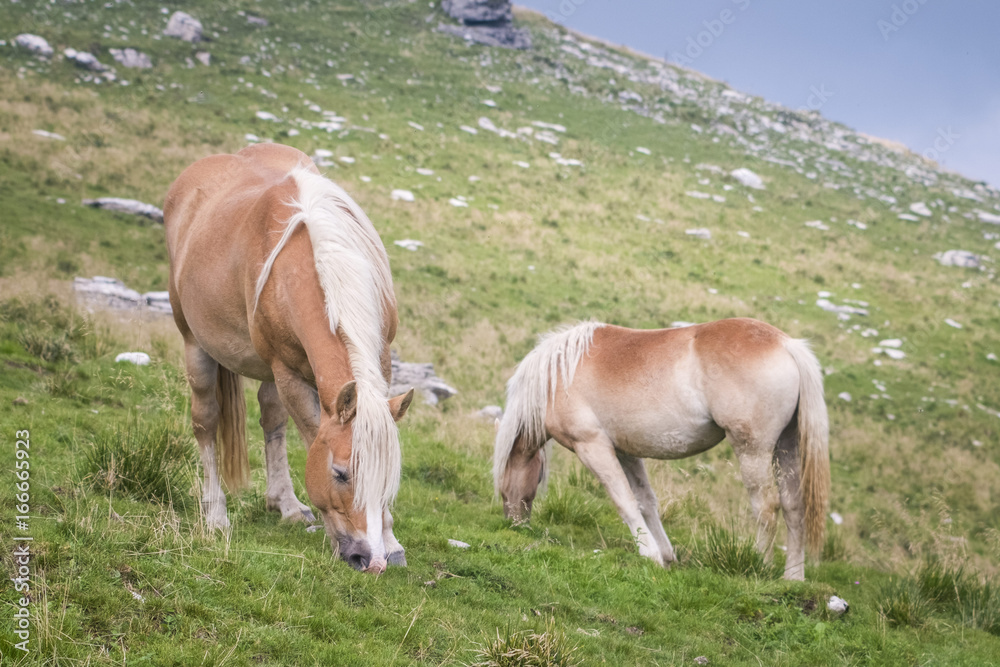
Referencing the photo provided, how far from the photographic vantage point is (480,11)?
4944 cm

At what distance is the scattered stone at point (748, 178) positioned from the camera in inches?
1378

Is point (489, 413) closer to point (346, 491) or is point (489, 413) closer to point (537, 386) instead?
point (537, 386)

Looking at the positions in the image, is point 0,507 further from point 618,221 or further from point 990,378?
point 618,221

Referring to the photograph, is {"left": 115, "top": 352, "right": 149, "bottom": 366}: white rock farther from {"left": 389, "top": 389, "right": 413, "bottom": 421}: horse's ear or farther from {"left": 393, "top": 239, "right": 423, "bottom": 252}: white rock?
{"left": 393, "top": 239, "right": 423, "bottom": 252}: white rock

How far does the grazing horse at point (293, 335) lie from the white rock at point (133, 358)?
3271 mm

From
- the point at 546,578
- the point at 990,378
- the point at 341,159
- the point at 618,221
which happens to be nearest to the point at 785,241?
the point at 618,221

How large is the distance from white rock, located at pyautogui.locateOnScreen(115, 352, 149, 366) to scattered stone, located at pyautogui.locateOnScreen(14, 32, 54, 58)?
2463 centimetres

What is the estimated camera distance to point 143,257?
16500 mm

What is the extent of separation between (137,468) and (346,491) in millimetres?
2524

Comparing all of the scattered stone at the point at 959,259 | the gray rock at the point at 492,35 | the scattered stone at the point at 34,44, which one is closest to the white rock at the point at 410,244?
the scattered stone at the point at 34,44

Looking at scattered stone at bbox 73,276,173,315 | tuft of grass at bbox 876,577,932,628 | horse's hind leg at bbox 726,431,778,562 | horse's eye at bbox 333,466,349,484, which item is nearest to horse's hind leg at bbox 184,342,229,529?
horse's eye at bbox 333,466,349,484

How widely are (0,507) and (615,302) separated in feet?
57.6

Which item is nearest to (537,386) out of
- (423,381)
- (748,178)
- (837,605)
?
(837,605)

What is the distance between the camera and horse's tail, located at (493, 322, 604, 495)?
726 cm
